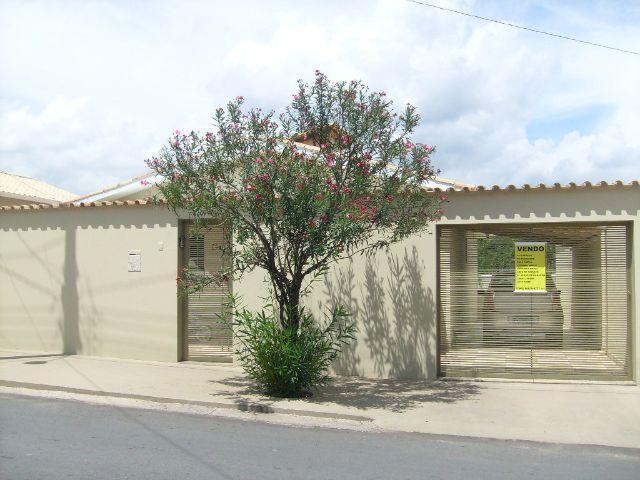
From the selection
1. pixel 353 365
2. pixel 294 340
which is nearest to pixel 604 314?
pixel 353 365

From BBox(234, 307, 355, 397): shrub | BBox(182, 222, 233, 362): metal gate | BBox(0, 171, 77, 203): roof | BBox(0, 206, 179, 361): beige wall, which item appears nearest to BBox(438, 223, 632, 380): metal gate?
BBox(234, 307, 355, 397): shrub

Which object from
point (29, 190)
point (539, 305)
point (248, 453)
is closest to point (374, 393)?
point (539, 305)

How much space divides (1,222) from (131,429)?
23.8 ft

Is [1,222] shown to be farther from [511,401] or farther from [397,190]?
[511,401]

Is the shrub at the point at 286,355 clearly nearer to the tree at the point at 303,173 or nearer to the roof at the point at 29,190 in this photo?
the tree at the point at 303,173

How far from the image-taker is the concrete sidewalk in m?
7.71

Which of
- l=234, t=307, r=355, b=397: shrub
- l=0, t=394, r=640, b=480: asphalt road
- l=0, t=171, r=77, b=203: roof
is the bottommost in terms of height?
l=0, t=394, r=640, b=480: asphalt road

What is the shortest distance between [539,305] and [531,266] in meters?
0.57

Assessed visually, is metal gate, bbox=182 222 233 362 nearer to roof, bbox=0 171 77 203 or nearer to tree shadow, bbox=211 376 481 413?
tree shadow, bbox=211 376 481 413

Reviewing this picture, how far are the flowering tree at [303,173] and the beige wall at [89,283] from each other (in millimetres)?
3233

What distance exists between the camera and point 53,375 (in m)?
10.3

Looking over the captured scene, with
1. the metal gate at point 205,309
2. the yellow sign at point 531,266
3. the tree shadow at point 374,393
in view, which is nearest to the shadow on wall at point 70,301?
the metal gate at point 205,309

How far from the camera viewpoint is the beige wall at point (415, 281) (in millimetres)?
9750

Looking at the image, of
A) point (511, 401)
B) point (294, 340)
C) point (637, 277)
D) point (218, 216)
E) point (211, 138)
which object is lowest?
point (511, 401)
